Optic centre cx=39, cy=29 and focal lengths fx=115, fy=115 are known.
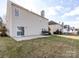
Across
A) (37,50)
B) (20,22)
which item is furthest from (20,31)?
(37,50)

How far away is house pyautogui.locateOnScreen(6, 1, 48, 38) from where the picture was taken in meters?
17.9

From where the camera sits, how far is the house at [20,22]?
17.9 metres

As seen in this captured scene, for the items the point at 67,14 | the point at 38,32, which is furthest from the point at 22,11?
the point at 67,14

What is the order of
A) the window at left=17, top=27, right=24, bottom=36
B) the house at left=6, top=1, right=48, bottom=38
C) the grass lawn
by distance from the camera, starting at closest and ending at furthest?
1. the grass lawn
2. the house at left=6, top=1, right=48, bottom=38
3. the window at left=17, top=27, right=24, bottom=36

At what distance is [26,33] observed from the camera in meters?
20.6

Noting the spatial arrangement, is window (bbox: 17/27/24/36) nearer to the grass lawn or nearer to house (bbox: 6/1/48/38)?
house (bbox: 6/1/48/38)

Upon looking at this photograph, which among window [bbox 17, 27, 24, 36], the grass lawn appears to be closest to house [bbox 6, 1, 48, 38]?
window [bbox 17, 27, 24, 36]

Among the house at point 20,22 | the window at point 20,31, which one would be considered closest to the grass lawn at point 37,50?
the house at point 20,22

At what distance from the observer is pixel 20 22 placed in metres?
19.1

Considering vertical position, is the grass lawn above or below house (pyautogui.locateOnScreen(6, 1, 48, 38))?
below

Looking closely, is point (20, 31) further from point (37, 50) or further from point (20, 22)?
A: point (37, 50)

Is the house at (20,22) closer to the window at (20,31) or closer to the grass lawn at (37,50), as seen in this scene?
the window at (20,31)

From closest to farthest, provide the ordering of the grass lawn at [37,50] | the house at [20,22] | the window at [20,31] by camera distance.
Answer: the grass lawn at [37,50]
the house at [20,22]
the window at [20,31]

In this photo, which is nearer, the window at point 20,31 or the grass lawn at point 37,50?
the grass lawn at point 37,50
